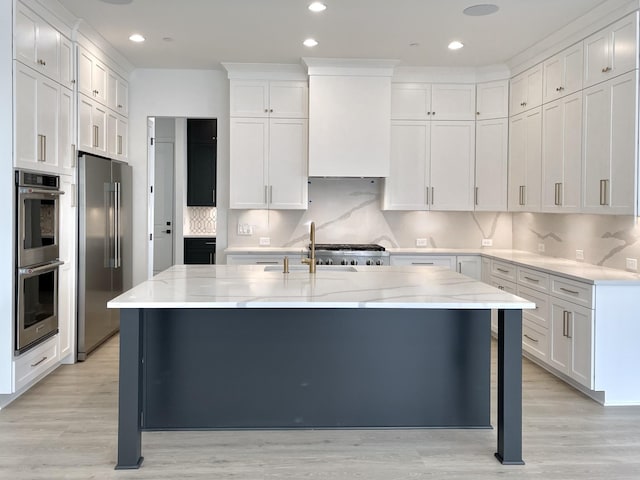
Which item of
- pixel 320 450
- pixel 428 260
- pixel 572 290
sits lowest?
pixel 320 450

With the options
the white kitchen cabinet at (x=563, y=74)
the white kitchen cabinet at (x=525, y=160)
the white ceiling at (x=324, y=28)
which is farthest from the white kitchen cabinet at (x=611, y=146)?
the white kitchen cabinet at (x=525, y=160)

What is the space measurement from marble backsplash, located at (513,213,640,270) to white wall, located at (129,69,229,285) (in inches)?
131

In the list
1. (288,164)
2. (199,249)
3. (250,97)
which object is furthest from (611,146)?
(199,249)

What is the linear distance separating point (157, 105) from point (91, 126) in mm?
1289

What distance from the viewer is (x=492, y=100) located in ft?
19.4

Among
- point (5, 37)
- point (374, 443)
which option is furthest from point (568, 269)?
point (5, 37)

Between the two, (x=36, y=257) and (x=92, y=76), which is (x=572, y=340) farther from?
(x=92, y=76)

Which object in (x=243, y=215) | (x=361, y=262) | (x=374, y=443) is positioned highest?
(x=243, y=215)

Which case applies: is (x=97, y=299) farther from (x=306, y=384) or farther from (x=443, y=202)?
(x=443, y=202)

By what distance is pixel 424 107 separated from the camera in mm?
6020

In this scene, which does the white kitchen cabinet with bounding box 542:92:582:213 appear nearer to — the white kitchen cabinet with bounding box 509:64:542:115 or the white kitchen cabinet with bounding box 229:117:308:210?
the white kitchen cabinet with bounding box 509:64:542:115

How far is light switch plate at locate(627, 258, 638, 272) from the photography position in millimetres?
4148

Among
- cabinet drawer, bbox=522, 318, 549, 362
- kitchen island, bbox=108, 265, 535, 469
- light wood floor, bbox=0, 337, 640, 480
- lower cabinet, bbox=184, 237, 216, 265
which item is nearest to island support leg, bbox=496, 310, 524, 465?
light wood floor, bbox=0, 337, 640, 480

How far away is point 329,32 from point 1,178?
9.02ft
